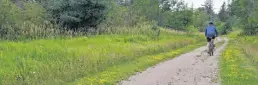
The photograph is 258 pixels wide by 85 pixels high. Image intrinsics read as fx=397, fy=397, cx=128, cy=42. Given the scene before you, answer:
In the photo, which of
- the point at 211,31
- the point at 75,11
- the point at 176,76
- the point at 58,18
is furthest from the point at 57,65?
the point at 58,18

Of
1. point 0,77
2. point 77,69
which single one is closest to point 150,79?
point 77,69

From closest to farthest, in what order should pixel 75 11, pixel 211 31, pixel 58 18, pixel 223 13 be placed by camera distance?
1. pixel 211 31
2. pixel 75 11
3. pixel 58 18
4. pixel 223 13

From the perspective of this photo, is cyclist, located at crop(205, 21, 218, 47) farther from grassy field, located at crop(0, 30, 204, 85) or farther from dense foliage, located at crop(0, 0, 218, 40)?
dense foliage, located at crop(0, 0, 218, 40)

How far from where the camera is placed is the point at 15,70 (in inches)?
492

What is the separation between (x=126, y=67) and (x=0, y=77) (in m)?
6.50

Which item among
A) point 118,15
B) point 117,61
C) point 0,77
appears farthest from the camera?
point 118,15

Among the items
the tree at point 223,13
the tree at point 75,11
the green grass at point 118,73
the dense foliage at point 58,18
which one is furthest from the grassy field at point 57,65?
the tree at point 223,13

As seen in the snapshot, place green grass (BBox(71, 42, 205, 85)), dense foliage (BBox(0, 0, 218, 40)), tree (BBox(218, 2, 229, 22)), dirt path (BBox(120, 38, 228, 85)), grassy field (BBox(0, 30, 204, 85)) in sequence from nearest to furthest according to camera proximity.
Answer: grassy field (BBox(0, 30, 204, 85)) < green grass (BBox(71, 42, 205, 85)) < dirt path (BBox(120, 38, 228, 85)) < dense foliage (BBox(0, 0, 218, 40)) < tree (BBox(218, 2, 229, 22))

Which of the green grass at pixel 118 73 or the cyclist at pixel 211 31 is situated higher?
the cyclist at pixel 211 31

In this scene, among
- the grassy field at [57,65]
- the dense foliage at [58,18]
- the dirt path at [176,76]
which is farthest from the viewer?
the dense foliage at [58,18]

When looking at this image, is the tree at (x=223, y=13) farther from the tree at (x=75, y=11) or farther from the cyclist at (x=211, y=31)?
the cyclist at (x=211, y=31)

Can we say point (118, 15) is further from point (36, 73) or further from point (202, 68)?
point (36, 73)

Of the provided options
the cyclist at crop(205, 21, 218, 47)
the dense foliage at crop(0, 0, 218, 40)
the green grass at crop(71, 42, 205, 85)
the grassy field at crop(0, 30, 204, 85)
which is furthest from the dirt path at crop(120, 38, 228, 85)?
the dense foliage at crop(0, 0, 218, 40)

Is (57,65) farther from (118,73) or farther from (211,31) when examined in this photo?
(211,31)
